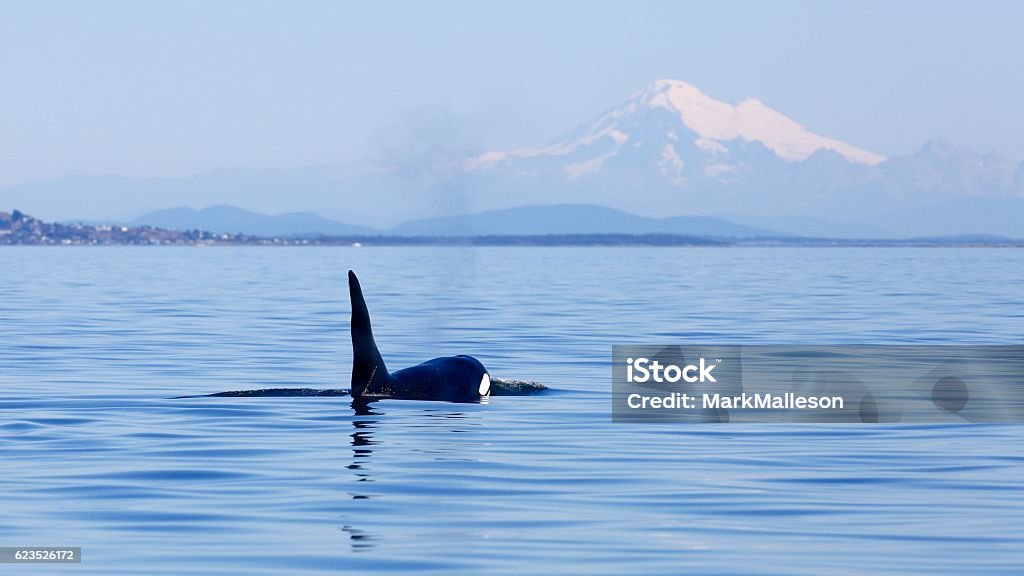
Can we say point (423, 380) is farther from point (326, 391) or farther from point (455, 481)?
point (455, 481)

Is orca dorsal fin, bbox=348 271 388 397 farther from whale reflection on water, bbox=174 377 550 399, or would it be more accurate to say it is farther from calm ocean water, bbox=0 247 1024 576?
whale reflection on water, bbox=174 377 550 399

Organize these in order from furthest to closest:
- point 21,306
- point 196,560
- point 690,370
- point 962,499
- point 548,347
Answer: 1. point 21,306
2. point 548,347
3. point 690,370
4. point 962,499
5. point 196,560

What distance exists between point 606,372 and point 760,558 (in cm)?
1630

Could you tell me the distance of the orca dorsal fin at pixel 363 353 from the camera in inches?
786

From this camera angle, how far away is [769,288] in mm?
71375

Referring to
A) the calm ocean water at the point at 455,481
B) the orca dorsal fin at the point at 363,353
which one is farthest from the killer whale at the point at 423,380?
the calm ocean water at the point at 455,481

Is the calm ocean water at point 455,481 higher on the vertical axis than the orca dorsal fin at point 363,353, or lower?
lower

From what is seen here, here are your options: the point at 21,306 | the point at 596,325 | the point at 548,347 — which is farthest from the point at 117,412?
the point at 21,306

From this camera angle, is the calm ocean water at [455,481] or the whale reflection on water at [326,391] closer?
the calm ocean water at [455,481]

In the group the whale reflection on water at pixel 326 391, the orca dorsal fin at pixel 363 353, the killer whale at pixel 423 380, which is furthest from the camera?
the whale reflection on water at pixel 326 391

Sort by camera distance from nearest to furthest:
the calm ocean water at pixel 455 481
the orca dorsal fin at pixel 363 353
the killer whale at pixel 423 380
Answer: the calm ocean water at pixel 455 481
the orca dorsal fin at pixel 363 353
the killer whale at pixel 423 380

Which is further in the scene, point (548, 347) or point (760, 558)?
point (548, 347)

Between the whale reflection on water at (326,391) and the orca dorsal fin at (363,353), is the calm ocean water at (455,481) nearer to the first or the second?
the whale reflection on water at (326,391)

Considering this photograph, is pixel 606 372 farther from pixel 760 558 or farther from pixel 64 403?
pixel 760 558
